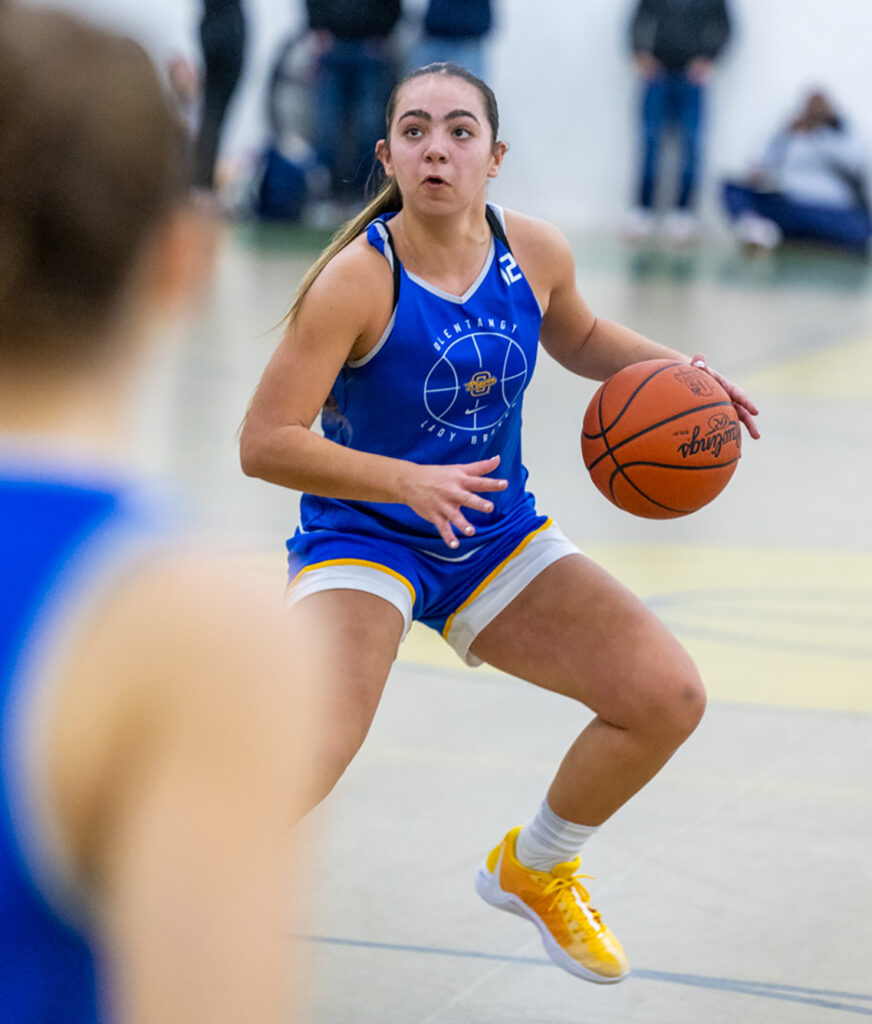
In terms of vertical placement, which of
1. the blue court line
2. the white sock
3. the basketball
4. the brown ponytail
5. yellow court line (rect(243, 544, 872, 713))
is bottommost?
yellow court line (rect(243, 544, 872, 713))

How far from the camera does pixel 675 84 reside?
47.1ft

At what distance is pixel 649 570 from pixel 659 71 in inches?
402

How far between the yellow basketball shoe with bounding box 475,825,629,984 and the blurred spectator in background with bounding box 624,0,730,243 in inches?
478

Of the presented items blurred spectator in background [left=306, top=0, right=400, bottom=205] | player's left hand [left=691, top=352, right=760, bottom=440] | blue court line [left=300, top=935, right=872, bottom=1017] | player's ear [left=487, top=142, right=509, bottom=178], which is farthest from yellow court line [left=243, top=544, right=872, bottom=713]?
blurred spectator in background [left=306, top=0, right=400, bottom=205]

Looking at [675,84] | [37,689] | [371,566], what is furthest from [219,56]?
[37,689]

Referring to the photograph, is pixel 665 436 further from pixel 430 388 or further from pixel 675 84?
pixel 675 84

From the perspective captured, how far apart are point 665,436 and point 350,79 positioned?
1218cm

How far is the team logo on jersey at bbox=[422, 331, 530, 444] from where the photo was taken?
290cm

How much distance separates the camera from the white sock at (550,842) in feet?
9.59

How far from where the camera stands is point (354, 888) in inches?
121

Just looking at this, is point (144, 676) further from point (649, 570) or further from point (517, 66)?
point (517, 66)

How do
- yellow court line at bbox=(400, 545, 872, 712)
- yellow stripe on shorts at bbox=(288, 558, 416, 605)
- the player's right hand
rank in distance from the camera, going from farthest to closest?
1. yellow court line at bbox=(400, 545, 872, 712)
2. yellow stripe on shorts at bbox=(288, 558, 416, 605)
3. the player's right hand

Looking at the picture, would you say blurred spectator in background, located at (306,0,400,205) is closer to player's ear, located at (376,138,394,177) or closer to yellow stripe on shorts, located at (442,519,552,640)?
player's ear, located at (376,138,394,177)

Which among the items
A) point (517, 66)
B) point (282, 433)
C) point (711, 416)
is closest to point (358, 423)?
point (282, 433)
